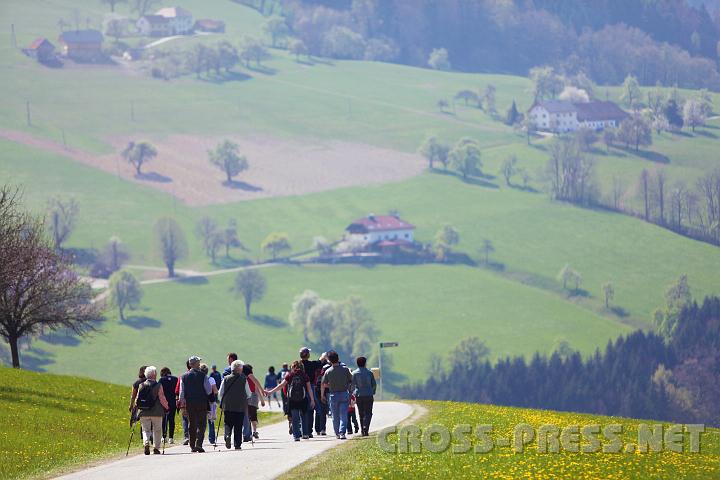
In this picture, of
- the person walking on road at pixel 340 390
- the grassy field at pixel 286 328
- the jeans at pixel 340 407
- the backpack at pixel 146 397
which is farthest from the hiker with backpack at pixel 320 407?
the grassy field at pixel 286 328

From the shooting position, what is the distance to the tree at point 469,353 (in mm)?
177875

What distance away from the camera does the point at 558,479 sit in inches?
1154

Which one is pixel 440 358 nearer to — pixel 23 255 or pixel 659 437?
pixel 23 255

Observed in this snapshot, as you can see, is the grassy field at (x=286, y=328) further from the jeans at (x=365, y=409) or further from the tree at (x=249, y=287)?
the jeans at (x=365, y=409)

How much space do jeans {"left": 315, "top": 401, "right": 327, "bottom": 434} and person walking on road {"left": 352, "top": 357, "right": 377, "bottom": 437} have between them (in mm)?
2025

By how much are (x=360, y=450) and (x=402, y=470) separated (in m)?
3.87

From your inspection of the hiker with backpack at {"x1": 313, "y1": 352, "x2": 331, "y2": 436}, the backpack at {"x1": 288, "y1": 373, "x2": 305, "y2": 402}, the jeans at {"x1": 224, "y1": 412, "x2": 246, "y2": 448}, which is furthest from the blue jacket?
the jeans at {"x1": 224, "y1": 412, "x2": 246, "y2": 448}

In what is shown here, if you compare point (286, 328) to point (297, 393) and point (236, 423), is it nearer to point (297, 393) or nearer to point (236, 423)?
point (297, 393)

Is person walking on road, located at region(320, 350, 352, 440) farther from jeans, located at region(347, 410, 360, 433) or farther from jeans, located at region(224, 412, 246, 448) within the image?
jeans, located at region(224, 412, 246, 448)

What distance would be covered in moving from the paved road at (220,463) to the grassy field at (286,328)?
12440cm

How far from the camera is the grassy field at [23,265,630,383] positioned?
554 feet

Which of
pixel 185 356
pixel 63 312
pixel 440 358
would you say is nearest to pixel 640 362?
pixel 440 358

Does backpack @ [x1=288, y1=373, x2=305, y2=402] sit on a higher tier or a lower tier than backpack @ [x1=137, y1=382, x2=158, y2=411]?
lower

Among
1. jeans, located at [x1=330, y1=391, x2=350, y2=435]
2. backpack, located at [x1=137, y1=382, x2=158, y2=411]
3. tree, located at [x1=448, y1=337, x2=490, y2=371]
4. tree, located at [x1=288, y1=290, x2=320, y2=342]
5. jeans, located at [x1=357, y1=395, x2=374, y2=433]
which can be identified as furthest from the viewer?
tree, located at [x1=288, y1=290, x2=320, y2=342]
